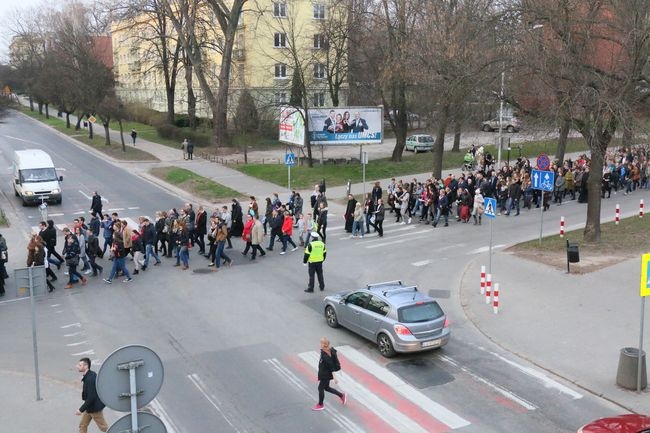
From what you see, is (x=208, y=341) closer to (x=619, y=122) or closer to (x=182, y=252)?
(x=182, y=252)

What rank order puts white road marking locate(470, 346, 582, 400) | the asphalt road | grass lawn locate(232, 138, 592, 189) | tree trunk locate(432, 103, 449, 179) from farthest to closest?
1. grass lawn locate(232, 138, 592, 189)
2. tree trunk locate(432, 103, 449, 179)
3. white road marking locate(470, 346, 582, 400)
4. the asphalt road

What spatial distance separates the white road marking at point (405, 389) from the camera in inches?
418

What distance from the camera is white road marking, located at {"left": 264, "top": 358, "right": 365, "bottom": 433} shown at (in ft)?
34.2

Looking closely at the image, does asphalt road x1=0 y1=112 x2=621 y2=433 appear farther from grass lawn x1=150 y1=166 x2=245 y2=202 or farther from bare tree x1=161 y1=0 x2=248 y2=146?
bare tree x1=161 y1=0 x2=248 y2=146

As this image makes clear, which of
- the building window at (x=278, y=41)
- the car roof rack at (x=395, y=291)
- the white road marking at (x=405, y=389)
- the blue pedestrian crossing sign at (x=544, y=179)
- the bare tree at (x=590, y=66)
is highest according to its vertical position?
the building window at (x=278, y=41)

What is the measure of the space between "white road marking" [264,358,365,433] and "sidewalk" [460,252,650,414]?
4.31 m

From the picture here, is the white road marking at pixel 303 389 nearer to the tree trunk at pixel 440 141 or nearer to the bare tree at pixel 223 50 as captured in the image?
the tree trunk at pixel 440 141

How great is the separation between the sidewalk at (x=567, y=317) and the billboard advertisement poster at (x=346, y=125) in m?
20.0

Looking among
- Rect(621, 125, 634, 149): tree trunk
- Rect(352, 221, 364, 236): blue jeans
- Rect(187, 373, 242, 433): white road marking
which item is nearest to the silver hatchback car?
Rect(187, 373, 242, 433): white road marking

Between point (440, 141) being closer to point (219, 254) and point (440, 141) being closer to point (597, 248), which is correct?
point (597, 248)

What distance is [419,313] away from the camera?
13203 mm

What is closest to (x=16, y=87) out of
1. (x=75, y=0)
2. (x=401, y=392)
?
(x=75, y=0)

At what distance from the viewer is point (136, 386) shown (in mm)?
6344

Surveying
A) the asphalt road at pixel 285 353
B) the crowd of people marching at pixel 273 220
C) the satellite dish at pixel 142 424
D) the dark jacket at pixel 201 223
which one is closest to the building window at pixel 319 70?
the crowd of people marching at pixel 273 220
